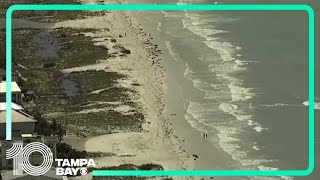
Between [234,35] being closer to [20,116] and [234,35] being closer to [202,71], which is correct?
[202,71]

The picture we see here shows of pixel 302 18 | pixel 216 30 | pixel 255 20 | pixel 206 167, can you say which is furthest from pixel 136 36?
pixel 206 167

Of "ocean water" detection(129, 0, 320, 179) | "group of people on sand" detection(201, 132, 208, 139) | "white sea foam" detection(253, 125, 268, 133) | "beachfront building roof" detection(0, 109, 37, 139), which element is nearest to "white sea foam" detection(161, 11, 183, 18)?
"ocean water" detection(129, 0, 320, 179)

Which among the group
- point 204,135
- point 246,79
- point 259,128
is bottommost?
point 204,135

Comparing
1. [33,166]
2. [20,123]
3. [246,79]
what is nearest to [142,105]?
[246,79]

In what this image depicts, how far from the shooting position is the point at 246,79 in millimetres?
53094

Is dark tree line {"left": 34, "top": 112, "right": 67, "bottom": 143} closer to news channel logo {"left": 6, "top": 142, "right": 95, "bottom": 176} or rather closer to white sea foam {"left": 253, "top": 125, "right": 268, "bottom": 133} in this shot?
news channel logo {"left": 6, "top": 142, "right": 95, "bottom": 176}

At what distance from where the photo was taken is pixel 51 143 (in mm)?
34188

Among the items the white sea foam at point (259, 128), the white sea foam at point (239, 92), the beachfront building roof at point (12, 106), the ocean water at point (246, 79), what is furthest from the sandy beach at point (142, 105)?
the white sea foam at point (259, 128)

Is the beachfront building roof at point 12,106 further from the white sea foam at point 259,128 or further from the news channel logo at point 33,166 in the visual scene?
the white sea foam at point 259,128

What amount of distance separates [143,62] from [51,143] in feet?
73.6

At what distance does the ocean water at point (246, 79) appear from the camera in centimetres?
4281

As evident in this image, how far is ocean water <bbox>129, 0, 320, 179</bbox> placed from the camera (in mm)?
42812

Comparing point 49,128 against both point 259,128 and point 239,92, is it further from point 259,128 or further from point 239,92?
point 239,92

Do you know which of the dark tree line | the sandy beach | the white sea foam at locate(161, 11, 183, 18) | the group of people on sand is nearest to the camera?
the sandy beach
